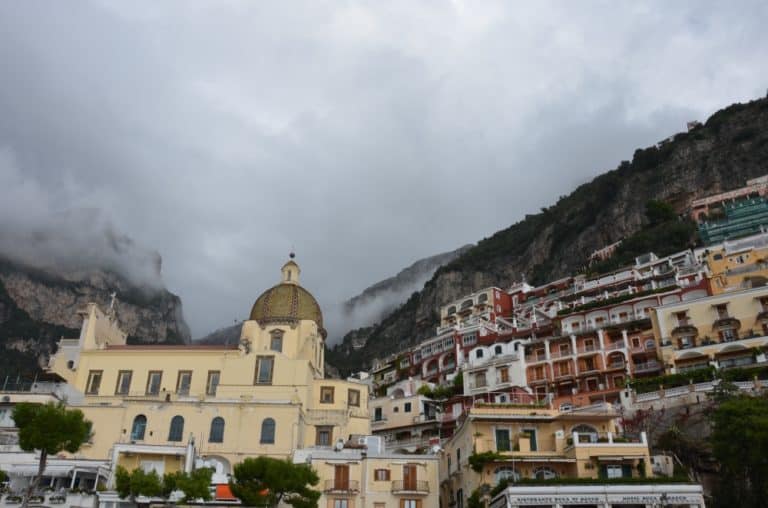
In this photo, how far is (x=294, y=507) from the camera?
3566 cm

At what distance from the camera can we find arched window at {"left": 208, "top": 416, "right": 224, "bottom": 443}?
1864 inches

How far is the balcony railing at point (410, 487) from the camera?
40906mm

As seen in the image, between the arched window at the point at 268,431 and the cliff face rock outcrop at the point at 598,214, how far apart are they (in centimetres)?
6903

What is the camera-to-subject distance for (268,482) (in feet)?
113

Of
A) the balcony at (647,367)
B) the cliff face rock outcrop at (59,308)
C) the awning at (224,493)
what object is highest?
the cliff face rock outcrop at (59,308)

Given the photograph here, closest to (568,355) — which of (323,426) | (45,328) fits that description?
(323,426)

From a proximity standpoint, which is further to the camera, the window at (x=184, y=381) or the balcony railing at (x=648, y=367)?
the balcony railing at (x=648, y=367)

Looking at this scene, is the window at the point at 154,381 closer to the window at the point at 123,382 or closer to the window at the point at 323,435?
the window at the point at 123,382

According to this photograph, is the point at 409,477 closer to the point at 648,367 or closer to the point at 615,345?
the point at 648,367

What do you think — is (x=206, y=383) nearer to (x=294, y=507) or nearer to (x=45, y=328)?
(x=294, y=507)

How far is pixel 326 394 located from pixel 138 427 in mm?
13692

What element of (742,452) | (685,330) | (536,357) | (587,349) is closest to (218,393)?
(536,357)

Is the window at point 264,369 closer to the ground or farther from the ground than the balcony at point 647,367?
closer to the ground

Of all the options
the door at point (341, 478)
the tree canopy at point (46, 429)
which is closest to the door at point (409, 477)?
the door at point (341, 478)
